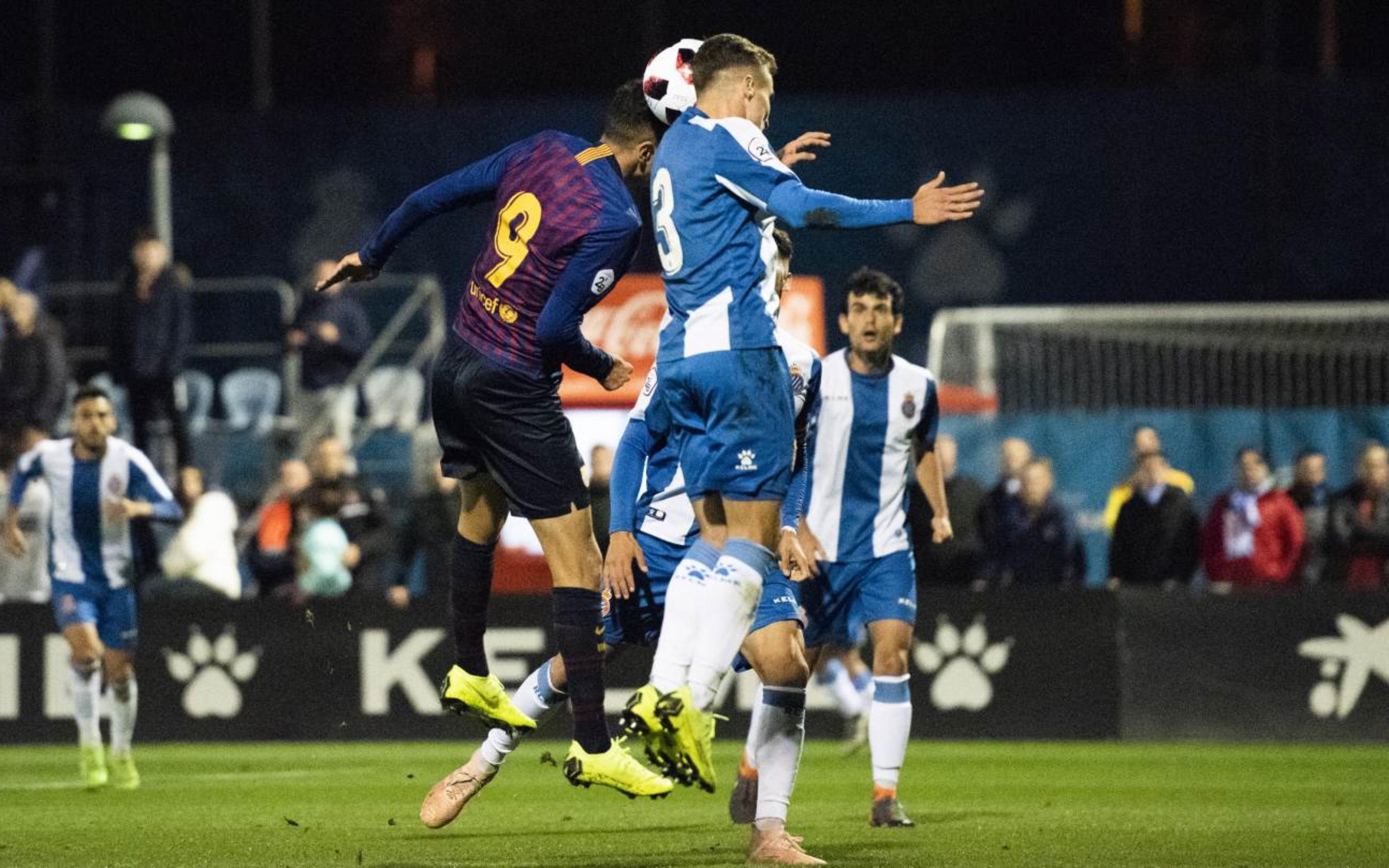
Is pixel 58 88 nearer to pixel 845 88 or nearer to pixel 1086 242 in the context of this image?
pixel 845 88

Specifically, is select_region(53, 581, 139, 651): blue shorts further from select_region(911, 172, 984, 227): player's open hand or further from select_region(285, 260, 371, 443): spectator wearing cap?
select_region(911, 172, 984, 227): player's open hand

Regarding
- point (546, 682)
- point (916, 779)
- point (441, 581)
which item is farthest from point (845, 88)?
point (546, 682)

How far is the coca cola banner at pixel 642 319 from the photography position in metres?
17.4

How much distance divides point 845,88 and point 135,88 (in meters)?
7.47

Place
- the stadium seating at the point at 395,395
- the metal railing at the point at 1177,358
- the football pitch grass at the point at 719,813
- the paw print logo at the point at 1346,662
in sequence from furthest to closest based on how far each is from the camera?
the stadium seating at the point at 395,395 → the metal railing at the point at 1177,358 → the paw print logo at the point at 1346,662 → the football pitch grass at the point at 719,813

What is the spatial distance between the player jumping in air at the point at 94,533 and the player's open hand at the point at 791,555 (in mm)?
5745

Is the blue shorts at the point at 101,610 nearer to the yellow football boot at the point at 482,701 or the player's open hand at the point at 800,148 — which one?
the yellow football boot at the point at 482,701

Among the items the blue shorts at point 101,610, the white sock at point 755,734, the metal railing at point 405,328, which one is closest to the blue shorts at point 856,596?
the white sock at point 755,734

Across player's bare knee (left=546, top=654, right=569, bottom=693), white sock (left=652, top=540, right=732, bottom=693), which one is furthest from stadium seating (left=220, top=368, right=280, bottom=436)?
white sock (left=652, top=540, right=732, bottom=693)

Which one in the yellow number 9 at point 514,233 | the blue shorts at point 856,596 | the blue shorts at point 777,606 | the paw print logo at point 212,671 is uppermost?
the yellow number 9 at point 514,233

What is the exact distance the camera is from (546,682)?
8.24 metres

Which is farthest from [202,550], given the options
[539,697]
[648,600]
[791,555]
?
[791,555]

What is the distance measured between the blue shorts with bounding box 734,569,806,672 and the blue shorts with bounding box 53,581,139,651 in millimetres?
6013

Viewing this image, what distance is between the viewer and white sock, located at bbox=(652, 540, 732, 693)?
641 centimetres
